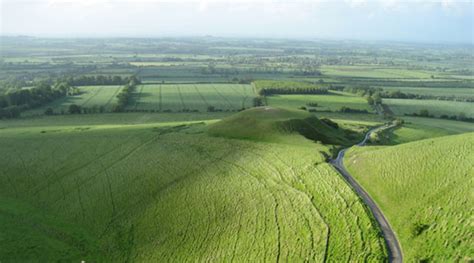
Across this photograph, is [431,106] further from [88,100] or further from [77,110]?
[88,100]

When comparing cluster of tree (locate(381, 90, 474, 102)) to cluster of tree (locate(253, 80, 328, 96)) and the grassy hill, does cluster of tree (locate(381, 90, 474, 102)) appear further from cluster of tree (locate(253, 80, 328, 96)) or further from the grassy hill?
the grassy hill

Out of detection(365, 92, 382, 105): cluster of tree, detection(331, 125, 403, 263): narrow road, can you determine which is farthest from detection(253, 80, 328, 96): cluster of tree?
detection(331, 125, 403, 263): narrow road

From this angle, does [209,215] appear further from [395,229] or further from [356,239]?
[395,229]

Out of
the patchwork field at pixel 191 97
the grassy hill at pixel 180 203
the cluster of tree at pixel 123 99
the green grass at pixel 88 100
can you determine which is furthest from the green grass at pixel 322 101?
the grassy hill at pixel 180 203

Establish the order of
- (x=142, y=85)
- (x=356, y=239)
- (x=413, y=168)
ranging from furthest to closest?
(x=142, y=85), (x=413, y=168), (x=356, y=239)

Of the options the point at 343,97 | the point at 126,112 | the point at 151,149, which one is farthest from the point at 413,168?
the point at 343,97

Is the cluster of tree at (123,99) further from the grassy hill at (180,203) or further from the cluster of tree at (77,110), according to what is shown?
the grassy hill at (180,203)

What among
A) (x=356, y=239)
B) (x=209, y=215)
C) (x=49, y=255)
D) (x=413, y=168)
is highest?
(x=413, y=168)

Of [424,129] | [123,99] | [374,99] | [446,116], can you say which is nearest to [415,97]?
[374,99]
